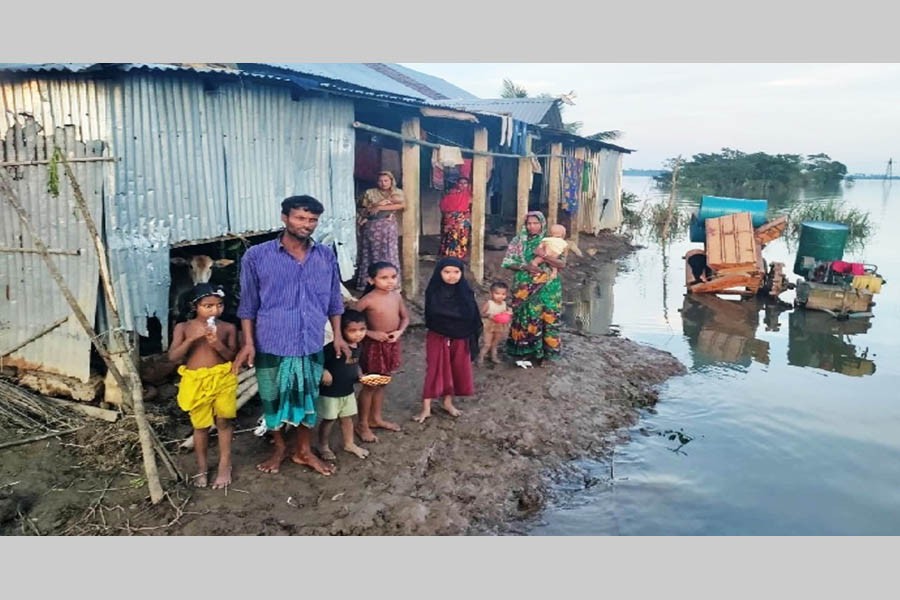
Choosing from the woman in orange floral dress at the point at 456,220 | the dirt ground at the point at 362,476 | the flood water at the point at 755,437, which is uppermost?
the woman in orange floral dress at the point at 456,220

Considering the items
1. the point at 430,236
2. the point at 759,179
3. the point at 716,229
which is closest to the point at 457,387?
the point at 430,236

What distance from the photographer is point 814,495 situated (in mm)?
4383

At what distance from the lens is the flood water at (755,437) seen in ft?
13.5

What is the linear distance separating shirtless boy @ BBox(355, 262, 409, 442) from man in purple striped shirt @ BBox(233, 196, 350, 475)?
21.4 inches

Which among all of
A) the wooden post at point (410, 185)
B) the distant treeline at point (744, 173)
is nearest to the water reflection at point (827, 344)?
the wooden post at point (410, 185)

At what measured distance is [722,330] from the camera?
934 cm

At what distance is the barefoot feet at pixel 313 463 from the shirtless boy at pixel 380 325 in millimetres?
546

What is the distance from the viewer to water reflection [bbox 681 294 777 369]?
7.88m

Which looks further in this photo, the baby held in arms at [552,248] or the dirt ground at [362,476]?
the baby held in arms at [552,248]

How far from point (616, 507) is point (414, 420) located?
1.76 m

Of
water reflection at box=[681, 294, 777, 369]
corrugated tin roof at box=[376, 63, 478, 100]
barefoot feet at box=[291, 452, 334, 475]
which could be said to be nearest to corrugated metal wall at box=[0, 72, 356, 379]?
barefoot feet at box=[291, 452, 334, 475]

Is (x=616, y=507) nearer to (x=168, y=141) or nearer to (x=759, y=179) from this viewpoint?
(x=168, y=141)

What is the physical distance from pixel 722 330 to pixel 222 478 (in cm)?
792

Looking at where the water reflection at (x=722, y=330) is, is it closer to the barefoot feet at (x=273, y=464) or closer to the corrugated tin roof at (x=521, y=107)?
the barefoot feet at (x=273, y=464)
